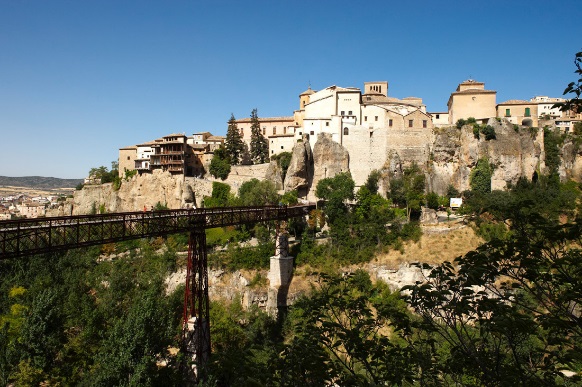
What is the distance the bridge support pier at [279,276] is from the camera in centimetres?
3164

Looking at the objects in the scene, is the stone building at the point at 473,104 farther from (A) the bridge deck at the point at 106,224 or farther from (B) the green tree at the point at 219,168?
(B) the green tree at the point at 219,168

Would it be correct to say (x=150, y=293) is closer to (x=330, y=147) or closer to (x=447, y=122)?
(x=330, y=147)

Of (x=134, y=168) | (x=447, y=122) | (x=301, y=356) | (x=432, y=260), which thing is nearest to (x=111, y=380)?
(x=301, y=356)

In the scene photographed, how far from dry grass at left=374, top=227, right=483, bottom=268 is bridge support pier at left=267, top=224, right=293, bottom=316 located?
7.71 m

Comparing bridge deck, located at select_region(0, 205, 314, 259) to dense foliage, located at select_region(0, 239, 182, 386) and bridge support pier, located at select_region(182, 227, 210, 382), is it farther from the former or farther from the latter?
dense foliage, located at select_region(0, 239, 182, 386)

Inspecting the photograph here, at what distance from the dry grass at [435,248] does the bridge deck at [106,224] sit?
916 cm

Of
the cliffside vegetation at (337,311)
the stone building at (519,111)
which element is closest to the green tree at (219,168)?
the cliffside vegetation at (337,311)

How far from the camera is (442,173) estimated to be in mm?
43000

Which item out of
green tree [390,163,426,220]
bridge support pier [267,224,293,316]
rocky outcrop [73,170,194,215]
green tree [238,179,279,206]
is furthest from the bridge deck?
rocky outcrop [73,170,194,215]

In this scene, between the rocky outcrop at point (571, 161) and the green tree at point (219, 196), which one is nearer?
the rocky outcrop at point (571, 161)

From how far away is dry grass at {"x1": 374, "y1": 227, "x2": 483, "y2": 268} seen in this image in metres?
32.7

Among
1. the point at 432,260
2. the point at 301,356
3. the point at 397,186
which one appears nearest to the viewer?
the point at 301,356

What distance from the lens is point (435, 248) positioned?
1312 inches

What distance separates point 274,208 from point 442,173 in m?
22.4
